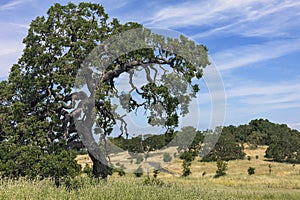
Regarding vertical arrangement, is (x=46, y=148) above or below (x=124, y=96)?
below

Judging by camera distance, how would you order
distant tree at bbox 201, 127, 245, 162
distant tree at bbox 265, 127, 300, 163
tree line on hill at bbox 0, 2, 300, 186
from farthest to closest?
1. distant tree at bbox 201, 127, 245, 162
2. distant tree at bbox 265, 127, 300, 163
3. tree line on hill at bbox 0, 2, 300, 186

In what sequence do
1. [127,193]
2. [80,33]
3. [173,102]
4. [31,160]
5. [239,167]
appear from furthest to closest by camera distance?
[239,167] → [80,33] → [173,102] → [31,160] → [127,193]

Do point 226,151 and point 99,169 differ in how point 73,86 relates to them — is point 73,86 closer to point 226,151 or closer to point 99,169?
point 99,169

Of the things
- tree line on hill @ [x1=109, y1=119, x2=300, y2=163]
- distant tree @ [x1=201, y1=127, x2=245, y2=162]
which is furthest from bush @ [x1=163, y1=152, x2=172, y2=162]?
distant tree @ [x1=201, y1=127, x2=245, y2=162]

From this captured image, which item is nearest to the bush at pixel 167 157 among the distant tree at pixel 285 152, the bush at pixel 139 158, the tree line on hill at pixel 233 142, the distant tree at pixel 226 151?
the tree line on hill at pixel 233 142

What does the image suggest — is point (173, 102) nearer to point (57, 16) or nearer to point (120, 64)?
point (120, 64)

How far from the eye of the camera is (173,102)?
15195 millimetres

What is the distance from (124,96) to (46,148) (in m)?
3.68

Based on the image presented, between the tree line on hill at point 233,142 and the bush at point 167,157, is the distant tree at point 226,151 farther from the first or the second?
the bush at point 167,157

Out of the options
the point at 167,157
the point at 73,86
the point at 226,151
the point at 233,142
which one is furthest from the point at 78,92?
the point at 233,142

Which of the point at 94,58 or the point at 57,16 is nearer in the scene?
the point at 94,58

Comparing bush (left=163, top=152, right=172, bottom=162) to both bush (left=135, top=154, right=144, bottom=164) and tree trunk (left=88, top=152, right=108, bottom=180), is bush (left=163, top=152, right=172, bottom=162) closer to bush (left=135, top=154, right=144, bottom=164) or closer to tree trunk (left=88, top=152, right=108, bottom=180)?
bush (left=135, top=154, right=144, bottom=164)

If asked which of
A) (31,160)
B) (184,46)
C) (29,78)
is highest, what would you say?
(184,46)

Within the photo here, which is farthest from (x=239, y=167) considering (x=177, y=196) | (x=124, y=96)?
(x=177, y=196)
